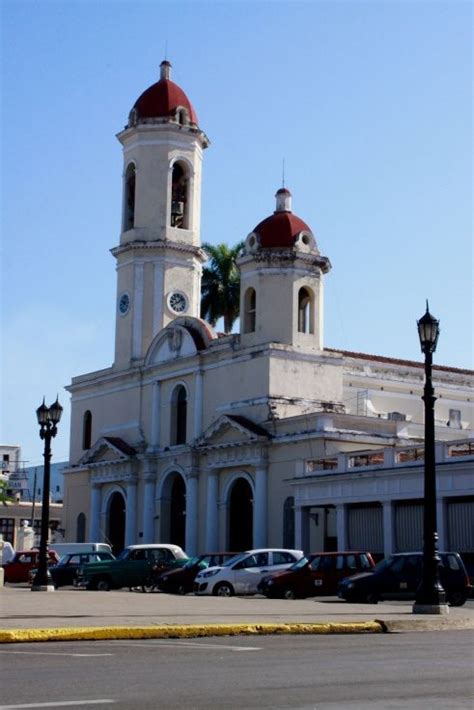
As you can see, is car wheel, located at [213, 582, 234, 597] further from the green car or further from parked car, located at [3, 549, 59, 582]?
parked car, located at [3, 549, 59, 582]

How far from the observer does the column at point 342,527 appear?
3959 centimetres

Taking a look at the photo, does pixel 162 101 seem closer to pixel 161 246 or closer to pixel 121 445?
pixel 161 246

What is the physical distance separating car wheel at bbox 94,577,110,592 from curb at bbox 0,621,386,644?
762 inches

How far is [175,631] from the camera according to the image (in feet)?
51.9

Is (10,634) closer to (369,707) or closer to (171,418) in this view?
(369,707)

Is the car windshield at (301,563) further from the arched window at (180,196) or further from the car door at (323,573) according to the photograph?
the arched window at (180,196)

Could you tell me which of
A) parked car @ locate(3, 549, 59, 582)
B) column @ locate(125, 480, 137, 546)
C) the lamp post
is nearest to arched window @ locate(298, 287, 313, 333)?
column @ locate(125, 480, 137, 546)

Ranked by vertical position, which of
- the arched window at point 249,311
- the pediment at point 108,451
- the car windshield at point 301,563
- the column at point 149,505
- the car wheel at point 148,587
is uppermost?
the arched window at point 249,311

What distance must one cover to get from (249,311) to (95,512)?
15.2 meters

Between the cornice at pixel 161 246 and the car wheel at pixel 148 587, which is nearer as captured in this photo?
the car wheel at pixel 148 587

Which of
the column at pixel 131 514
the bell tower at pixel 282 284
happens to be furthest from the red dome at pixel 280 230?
the column at pixel 131 514

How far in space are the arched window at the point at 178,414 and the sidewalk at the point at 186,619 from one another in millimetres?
29595

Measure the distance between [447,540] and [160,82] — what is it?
110 ft

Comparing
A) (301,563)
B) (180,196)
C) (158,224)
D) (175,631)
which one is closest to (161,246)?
(158,224)
